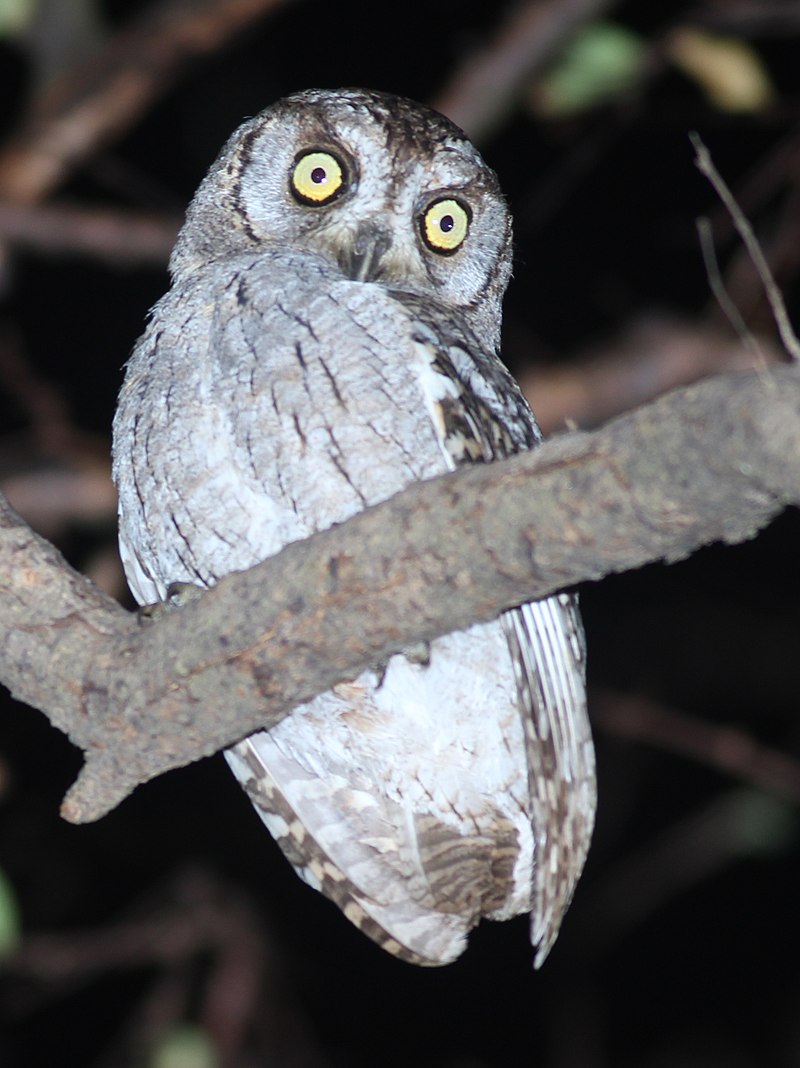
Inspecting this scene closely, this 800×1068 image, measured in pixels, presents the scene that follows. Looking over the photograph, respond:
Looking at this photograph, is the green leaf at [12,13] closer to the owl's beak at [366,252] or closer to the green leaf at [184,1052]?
the owl's beak at [366,252]

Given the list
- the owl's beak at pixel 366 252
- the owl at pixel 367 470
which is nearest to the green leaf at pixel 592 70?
the owl at pixel 367 470

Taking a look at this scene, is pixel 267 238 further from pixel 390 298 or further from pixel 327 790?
pixel 327 790

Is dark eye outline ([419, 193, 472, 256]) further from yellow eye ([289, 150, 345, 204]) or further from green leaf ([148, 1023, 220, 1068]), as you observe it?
green leaf ([148, 1023, 220, 1068])

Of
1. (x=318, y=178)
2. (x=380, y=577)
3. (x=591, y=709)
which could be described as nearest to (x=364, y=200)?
(x=318, y=178)

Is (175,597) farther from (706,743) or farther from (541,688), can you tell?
(706,743)


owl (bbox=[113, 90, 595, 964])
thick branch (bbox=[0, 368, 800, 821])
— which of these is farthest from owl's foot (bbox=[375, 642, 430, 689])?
thick branch (bbox=[0, 368, 800, 821])

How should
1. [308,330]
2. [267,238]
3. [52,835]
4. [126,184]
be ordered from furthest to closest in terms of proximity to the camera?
[52,835]
[126,184]
[267,238]
[308,330]

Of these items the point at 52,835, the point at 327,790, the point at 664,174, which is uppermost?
the point at 664,174

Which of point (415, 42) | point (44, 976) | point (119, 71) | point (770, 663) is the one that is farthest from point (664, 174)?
point (44, 976)
